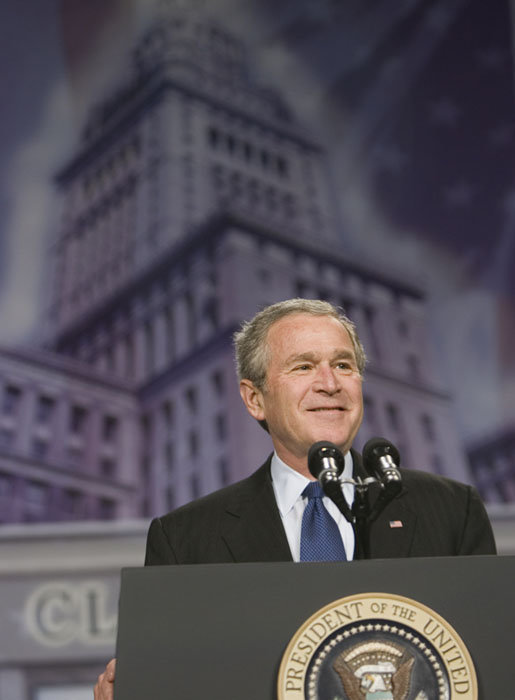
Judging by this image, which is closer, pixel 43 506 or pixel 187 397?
pixel 43 506

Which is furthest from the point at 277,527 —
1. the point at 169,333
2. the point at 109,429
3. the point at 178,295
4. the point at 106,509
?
the point at 178,295

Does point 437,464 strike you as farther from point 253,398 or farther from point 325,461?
point 325,461

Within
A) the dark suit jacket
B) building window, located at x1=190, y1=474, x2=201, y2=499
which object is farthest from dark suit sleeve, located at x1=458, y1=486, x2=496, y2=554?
building window, located at x1=190, y1=474, x2=201, y2=499

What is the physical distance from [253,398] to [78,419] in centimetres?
328

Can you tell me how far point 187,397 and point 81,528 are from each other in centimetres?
97

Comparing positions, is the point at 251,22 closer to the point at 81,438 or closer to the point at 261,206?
the point at 261,206

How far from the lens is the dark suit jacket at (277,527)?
136cm

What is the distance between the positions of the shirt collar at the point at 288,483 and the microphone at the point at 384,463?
0.93 feet

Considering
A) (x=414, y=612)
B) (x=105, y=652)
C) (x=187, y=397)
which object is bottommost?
(x=414, y=612)

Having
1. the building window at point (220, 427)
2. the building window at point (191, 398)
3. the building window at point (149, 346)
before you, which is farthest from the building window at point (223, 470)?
the building window at point (149, 346)

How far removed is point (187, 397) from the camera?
4.80 m

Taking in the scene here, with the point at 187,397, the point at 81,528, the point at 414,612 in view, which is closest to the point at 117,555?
the point at 81,528

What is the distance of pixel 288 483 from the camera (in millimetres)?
1518

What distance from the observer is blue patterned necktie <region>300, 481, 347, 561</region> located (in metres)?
1.34
